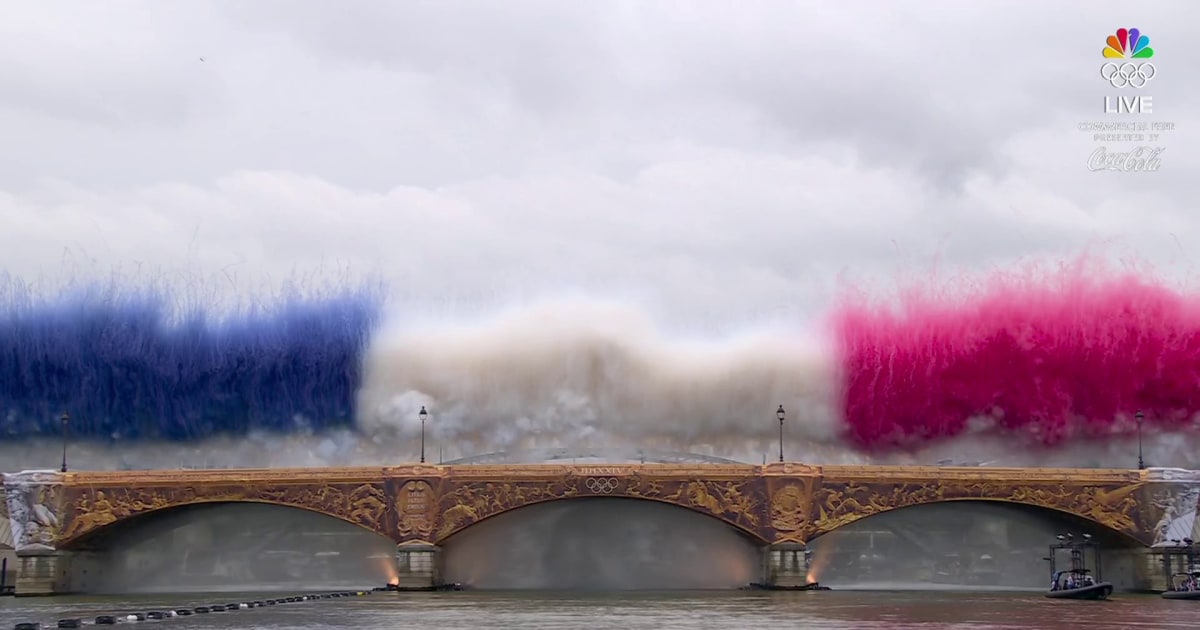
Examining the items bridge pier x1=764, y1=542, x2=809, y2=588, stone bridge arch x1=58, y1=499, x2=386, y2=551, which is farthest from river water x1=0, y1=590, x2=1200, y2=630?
stone bridge arch x1=58, y1=499, x2=386, y2=551

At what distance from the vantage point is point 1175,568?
327 ft

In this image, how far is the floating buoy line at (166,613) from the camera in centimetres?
6150

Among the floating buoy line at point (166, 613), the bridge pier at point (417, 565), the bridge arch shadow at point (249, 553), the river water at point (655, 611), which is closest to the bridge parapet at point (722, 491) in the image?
the bridge pier at point (417, 565)

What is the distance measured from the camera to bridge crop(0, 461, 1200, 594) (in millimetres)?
100188

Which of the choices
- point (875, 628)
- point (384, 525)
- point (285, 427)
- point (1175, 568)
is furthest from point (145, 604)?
point (1175, 568)

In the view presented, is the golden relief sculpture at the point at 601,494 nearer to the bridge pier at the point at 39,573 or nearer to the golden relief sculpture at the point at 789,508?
the golden relief sculpture at the point at 789,508

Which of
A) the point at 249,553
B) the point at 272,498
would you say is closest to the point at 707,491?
the point at 272,498

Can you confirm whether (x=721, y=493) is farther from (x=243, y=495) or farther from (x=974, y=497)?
(x=243, y=495)

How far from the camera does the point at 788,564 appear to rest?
100500 mm

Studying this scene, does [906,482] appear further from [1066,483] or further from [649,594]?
[649,594]

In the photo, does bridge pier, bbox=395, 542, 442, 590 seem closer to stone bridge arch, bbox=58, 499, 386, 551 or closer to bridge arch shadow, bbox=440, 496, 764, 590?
stone bridge arch, bbox=58, 499, 386, 551

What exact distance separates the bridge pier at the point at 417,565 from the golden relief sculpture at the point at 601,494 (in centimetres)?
119

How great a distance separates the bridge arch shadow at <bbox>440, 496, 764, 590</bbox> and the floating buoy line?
44.1 feet

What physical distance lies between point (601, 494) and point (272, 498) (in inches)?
845
